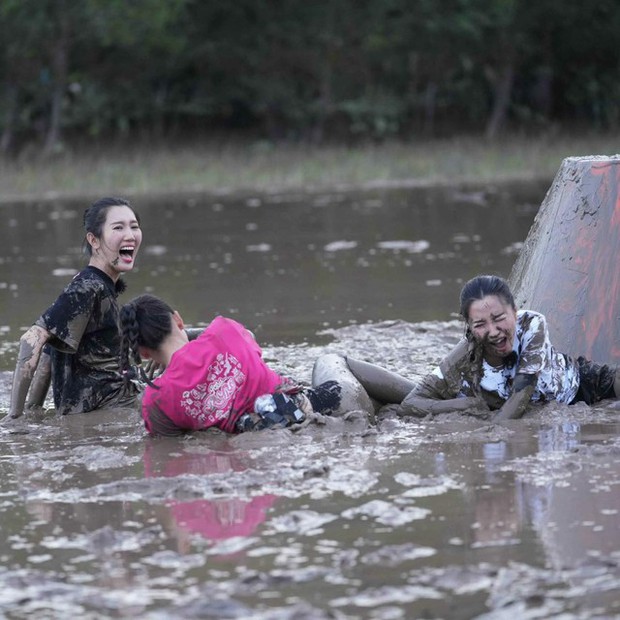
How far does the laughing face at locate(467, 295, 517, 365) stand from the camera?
623 centimetres

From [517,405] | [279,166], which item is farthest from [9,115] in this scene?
[517,405]

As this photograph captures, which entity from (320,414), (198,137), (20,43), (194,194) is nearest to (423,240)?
(194,194)

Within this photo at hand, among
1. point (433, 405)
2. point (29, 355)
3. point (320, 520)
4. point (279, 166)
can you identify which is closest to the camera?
point (320, 520)

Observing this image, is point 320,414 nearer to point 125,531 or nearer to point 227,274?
point 125,531

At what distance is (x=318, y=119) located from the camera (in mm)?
31547

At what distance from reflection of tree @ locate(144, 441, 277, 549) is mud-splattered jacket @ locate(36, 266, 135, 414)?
2.96 feet

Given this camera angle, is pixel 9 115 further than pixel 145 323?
Yes

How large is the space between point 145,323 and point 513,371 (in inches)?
64.0

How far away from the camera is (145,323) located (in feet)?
20.2

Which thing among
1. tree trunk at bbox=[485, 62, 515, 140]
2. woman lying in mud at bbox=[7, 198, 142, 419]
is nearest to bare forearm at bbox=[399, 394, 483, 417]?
woman lying in mud at bbox=[7, 198, 142, 419]

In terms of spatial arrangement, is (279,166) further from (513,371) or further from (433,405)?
(513,371)

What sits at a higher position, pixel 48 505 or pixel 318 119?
pixel 318 119

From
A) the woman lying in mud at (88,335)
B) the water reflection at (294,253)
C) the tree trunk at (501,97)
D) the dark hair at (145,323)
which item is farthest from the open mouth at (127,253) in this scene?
the tree trunk at (501,97)

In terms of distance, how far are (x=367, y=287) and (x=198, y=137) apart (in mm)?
20570
